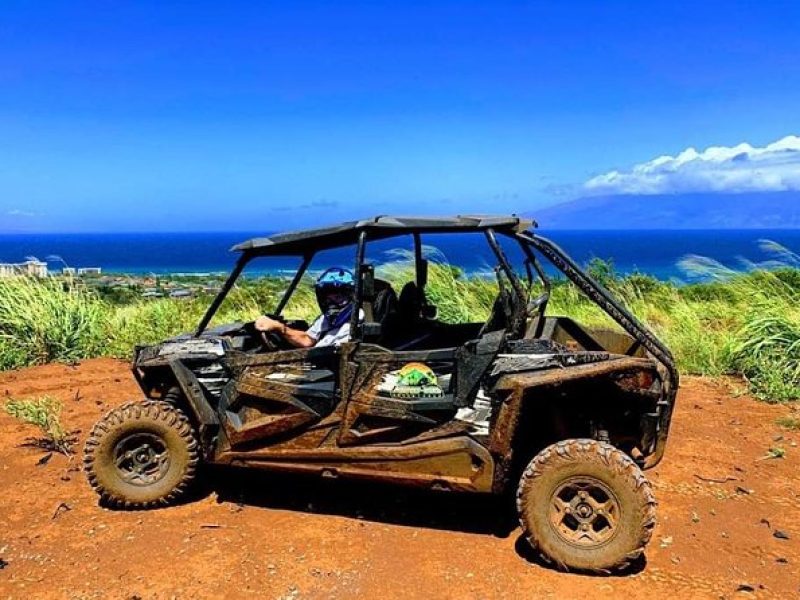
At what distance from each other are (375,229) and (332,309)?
2.42ft

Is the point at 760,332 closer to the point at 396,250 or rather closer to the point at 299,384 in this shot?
the point at 396,250

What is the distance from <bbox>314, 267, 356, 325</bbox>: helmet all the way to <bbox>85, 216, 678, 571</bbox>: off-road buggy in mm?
215

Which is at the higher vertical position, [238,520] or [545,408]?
[545,408]

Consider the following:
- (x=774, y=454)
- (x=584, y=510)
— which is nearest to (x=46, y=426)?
(x=584, y=510)

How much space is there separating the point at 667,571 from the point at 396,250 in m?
5.63

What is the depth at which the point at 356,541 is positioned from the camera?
4.60 meters

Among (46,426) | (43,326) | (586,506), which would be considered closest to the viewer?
(586,506)

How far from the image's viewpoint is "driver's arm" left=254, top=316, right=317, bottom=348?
5203 millimetres

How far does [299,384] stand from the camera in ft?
15.3

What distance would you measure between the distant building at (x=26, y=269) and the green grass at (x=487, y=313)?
0.44m

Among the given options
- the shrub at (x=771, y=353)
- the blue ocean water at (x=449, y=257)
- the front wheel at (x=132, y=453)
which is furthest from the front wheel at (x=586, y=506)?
the shrub at (x=771, y=353)

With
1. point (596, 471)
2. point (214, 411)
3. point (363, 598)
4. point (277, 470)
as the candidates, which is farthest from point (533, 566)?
point (214, 411)

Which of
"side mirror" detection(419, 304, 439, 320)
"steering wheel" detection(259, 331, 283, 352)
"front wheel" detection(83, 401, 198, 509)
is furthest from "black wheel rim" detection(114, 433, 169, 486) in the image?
"side mirror" detection(419, 304, 439, 320)

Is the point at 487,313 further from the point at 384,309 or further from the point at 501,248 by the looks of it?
the point at 501,248
